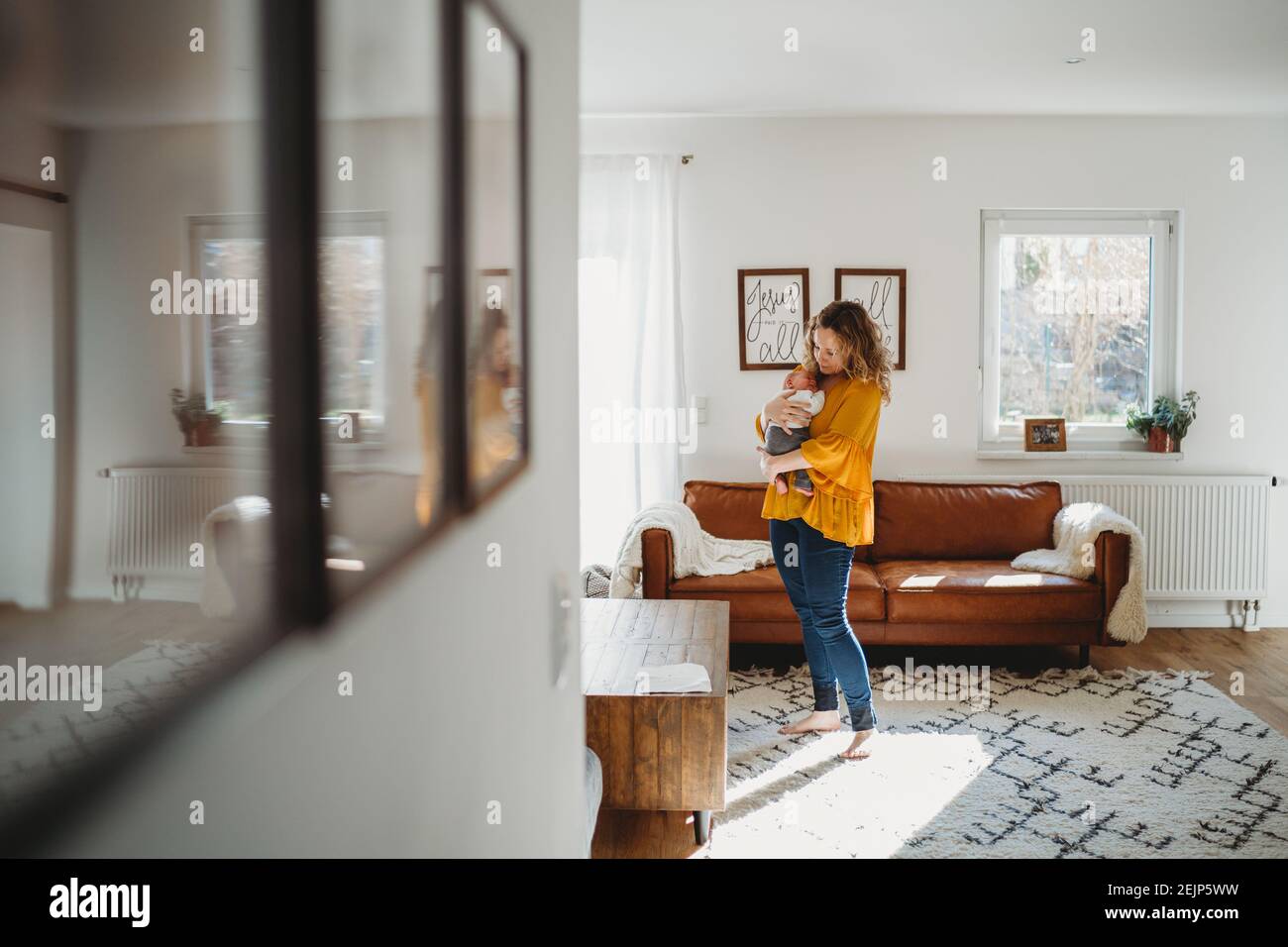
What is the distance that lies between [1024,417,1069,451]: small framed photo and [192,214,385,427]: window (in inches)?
197

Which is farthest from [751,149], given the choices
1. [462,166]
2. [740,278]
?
[462,166]

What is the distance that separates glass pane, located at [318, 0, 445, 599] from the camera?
1.96 feet

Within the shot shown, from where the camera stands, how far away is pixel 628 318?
5117 mm

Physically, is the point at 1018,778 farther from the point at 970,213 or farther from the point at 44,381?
the point at 44,381

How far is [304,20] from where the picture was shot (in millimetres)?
537

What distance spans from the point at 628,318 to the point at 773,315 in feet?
2.45

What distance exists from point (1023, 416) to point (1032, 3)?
92.7 inches

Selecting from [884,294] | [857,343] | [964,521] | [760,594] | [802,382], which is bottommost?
[760,594]

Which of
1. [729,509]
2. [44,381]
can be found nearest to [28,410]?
[44,381]

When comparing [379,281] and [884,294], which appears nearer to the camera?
[379,281]

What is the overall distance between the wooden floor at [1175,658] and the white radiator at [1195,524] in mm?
254

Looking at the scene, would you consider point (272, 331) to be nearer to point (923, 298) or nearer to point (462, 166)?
point (462, 166)

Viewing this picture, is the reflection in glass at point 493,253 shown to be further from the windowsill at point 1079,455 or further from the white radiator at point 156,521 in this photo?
the windowsill at point 1079,455

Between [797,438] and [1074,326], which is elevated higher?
[1074,326]
